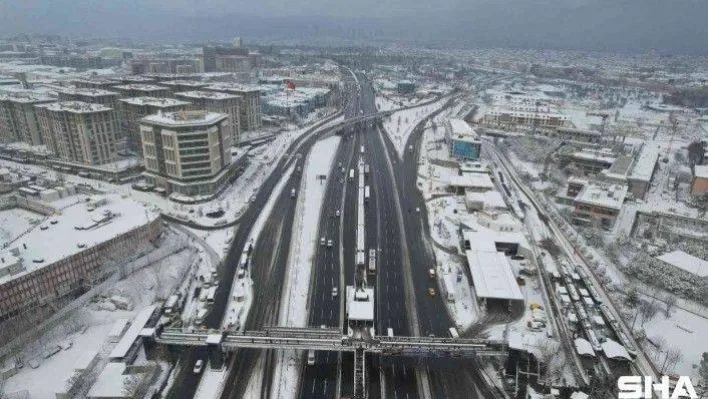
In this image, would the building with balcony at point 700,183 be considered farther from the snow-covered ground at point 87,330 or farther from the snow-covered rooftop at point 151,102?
the snow-covered rooftop at point 151,102

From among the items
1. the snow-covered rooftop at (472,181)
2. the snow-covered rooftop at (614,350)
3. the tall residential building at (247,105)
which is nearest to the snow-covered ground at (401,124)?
the snow-covered rooftop at (472,181)

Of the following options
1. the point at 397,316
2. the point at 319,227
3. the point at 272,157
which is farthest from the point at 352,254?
the point at 272,157

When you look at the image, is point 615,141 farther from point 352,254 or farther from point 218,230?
point 218,230

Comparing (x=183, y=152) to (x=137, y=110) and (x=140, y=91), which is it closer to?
(x=137, y=110)

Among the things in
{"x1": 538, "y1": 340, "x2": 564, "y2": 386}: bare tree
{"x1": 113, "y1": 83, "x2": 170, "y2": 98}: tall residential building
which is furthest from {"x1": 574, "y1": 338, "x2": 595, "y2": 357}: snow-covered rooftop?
{"x1": 113, "y1": 83, "x2": 170, "y2": 98}: tall residential building

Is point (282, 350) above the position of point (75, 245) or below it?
below

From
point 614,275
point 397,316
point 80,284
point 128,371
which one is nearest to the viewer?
point 128,371

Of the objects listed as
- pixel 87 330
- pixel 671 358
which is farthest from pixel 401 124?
pixel 87 330
